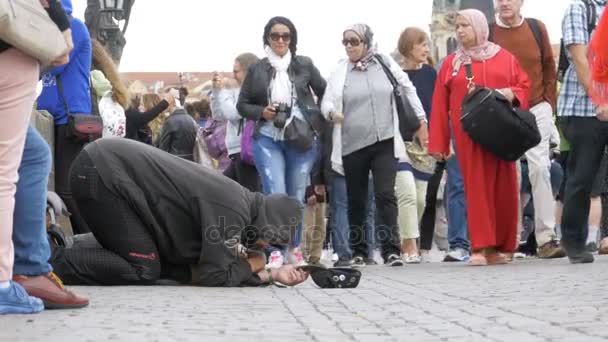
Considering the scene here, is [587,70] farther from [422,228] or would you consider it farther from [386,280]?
[422,228]

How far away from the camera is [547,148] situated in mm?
12633

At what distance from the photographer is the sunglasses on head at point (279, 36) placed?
12812 mm

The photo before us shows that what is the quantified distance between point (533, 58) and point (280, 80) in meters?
2.09

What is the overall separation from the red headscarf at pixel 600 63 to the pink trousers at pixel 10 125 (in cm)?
366

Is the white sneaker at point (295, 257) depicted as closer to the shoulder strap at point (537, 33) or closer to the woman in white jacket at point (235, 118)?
the woman in white jacket at point (235, 118)

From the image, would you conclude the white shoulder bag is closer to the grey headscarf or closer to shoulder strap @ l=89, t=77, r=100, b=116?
shoulder strap @ l=89, t=77, r=100, b=116

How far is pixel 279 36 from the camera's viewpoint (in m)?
12.8

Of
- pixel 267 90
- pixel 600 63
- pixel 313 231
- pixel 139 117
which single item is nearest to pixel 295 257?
pixel 267 90

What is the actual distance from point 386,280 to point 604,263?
1798mm

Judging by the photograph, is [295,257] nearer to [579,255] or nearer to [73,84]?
[579,255]

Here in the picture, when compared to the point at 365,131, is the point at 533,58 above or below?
above

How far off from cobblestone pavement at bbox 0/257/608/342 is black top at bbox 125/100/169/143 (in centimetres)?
489

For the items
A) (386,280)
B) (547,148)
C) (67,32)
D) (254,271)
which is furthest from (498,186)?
(67,32)

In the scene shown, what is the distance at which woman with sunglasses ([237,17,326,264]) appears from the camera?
1254 cm
